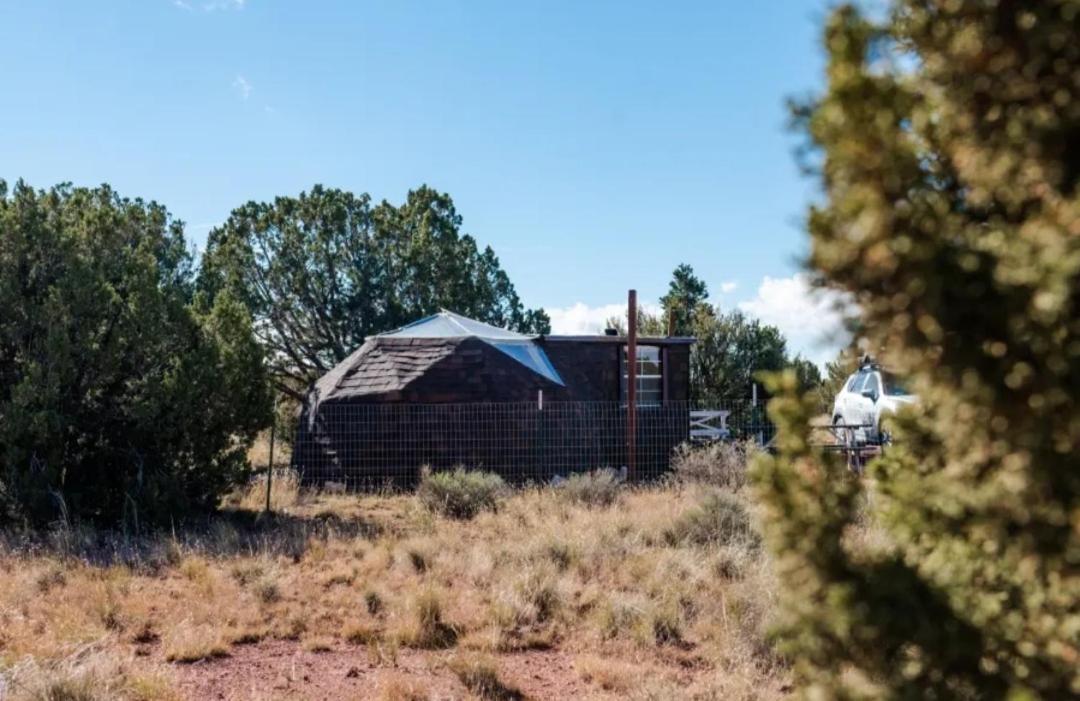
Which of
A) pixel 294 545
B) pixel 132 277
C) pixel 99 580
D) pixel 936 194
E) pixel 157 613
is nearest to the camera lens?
pixel 936 194

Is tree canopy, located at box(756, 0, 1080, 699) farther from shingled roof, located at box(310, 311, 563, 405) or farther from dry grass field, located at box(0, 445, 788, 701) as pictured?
shingled roof, located at box(310, 311, 563, 405)

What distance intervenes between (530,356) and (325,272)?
30.5ft

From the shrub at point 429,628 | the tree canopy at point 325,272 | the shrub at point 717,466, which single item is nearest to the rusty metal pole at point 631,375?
the shrub at point 717,466

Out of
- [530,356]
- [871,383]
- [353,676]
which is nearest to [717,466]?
[871,383]

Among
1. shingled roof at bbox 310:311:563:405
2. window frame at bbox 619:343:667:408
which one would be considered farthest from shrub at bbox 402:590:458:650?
Result: window frame at bbox 619:343:667:408

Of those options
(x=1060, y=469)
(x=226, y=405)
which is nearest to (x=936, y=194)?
(x=1060, y=469)

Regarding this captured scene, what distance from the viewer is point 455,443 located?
14805mm

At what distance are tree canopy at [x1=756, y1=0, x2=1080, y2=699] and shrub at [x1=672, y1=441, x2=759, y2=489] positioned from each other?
31.9 ft

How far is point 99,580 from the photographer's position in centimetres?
734

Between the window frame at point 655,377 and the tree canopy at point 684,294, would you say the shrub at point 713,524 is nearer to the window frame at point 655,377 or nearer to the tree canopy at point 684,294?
the window frame at point 655,377

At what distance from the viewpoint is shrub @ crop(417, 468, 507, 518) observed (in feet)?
37.0

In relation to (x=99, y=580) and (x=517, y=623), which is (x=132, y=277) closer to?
(x=99, y=580)

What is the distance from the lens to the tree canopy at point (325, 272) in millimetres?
23594

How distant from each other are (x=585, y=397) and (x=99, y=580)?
463 inches
